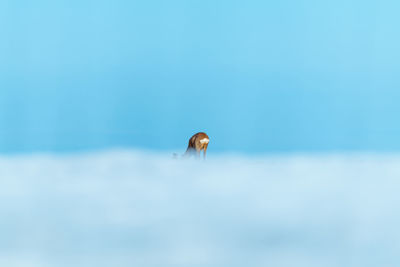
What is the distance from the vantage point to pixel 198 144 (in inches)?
690

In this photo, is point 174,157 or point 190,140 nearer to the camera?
point 174,157

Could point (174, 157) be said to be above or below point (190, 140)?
below

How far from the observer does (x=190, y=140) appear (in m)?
17.9

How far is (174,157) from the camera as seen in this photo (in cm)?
1596

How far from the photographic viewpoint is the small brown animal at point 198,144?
57.4 feet

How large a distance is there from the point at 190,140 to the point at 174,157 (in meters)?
2.05

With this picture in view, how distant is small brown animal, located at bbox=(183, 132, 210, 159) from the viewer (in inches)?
689
